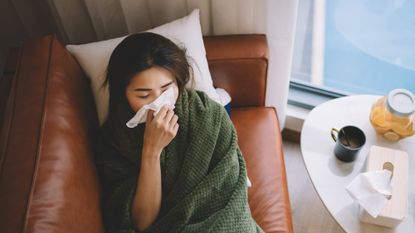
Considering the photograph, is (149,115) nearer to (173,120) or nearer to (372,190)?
(173,120)

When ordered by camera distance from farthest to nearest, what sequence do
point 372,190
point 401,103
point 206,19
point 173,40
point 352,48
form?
point 352,48
point 206,19
point 173,40
point 401,103
point 372,190

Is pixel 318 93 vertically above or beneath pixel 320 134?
beneath

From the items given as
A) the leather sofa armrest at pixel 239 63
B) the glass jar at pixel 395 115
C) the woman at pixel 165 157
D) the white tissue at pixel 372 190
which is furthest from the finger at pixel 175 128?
the glass jar at pixel 395 115

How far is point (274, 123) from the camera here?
152cm

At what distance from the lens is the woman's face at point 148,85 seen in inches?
42.4

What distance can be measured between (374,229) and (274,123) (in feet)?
1.76

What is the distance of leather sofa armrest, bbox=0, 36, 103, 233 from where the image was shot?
0.90 meters

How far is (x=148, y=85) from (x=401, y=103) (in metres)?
0.79

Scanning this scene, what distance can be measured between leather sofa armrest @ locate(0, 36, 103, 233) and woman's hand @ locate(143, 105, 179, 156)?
0.20 m

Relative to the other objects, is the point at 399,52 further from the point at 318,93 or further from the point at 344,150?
the point at 344,150

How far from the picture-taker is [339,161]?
1299 mm

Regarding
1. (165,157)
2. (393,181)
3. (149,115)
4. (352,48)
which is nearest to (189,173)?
(165,157)

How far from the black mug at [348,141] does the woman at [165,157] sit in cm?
33

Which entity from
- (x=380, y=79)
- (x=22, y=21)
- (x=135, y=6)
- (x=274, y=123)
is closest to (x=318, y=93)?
(x=380, y=79)
